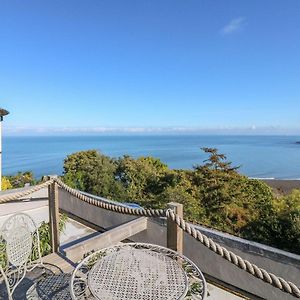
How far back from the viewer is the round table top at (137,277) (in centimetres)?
137

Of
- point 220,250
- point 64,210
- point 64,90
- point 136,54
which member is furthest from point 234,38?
point 64,90

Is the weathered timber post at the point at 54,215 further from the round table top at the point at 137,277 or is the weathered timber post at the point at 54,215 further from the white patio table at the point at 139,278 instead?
the round table top at the point at 137,277

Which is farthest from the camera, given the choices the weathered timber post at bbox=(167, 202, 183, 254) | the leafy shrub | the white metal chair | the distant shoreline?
the distant shoreline

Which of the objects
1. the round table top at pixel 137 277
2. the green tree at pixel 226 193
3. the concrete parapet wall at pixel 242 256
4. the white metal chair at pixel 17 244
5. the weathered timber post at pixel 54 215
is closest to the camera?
the round table top at pixel 137 277

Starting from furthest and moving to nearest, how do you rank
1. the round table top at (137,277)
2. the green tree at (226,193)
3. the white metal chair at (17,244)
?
1. the green tree at (226,193)
2. the white metal chair at (17,244)
3. the round table top at (137,277)

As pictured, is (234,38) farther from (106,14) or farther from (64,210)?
(64,210)

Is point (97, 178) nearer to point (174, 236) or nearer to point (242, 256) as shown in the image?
point (242, 256)

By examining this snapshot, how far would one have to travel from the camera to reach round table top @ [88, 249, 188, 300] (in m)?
1.37

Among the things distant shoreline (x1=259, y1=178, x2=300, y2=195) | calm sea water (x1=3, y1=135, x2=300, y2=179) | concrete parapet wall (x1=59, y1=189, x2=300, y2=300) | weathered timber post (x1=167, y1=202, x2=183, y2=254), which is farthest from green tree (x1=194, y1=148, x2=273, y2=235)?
calm sea water (x1=3, y1=135, x2=300, y2=179)

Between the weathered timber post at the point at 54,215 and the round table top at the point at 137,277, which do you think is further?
the weathered timber post at the point at 54,215

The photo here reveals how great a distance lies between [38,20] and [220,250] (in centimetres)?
1387

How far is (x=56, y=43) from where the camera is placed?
→ 15.5m

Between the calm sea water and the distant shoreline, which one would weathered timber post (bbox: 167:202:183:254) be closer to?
the distant shoreline

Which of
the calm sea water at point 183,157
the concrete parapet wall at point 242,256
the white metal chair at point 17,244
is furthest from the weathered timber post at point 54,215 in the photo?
the calm sea water at point 183,157
